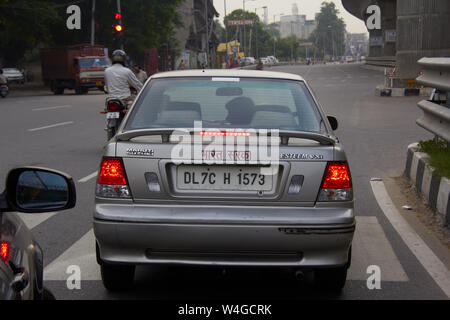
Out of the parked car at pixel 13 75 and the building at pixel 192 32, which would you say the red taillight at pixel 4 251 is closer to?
the parked car at pixel 13 75

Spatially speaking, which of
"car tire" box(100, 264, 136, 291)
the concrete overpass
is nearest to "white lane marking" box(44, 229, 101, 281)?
"car tire" box(100, 264, 136, 291)

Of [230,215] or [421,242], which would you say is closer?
[230,215]

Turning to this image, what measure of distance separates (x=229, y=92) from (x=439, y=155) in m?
4.38

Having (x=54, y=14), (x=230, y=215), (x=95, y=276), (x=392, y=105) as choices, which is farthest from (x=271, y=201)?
(x=54, y=14)

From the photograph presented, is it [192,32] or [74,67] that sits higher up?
[192,32]

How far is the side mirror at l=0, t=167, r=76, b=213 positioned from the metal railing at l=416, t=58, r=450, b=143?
20.5 feet

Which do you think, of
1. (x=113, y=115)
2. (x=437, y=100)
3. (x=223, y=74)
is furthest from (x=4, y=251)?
(x=113, y=115)

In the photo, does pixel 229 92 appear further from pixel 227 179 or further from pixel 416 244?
pixel 416 244

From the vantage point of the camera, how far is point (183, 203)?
4258mm

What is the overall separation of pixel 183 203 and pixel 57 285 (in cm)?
120

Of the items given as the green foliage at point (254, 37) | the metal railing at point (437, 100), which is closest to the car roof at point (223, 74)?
the metal railing at point (437, 100)

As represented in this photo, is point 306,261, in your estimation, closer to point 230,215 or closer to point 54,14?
point 230,215

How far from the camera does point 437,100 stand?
998 centimetres
